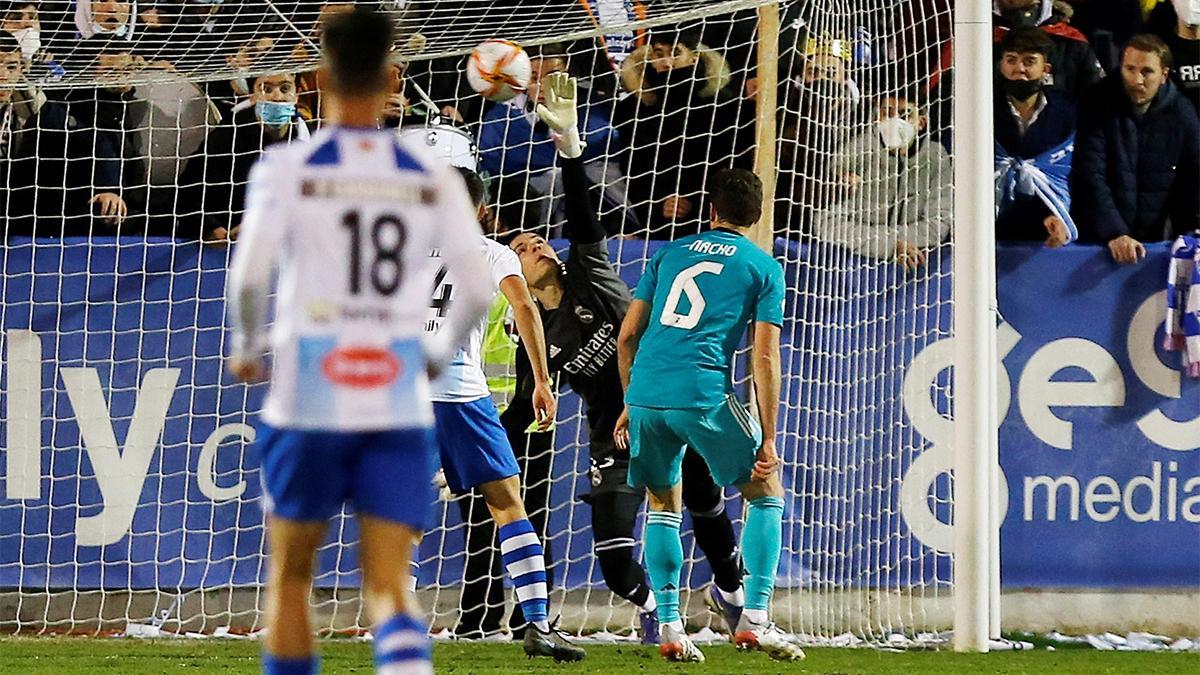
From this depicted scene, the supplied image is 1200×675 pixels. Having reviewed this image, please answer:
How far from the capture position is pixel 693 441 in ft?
20.8

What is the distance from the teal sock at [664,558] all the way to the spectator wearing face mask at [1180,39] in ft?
13.1

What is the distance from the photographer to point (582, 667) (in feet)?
20.4

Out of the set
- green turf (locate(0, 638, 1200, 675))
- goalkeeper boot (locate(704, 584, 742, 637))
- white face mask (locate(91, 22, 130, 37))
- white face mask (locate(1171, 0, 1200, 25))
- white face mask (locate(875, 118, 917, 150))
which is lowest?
green turf (locate(0, 638, 1200, 675))

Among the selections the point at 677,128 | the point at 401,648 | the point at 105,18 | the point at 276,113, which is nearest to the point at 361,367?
the point at 401,648

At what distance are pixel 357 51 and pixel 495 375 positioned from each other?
182 inches

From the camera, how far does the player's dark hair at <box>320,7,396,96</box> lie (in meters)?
3.54

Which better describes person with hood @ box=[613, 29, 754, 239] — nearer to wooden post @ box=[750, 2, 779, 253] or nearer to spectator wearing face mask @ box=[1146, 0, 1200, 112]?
wooden post @ box=[750, 2, 779, 253]

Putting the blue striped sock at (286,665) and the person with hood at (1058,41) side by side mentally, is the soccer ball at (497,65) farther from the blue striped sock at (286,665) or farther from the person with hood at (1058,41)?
the blue striped sock at (286,665)

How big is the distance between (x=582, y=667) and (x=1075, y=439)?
300 cm

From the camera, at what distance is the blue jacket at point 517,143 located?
27.7 ft

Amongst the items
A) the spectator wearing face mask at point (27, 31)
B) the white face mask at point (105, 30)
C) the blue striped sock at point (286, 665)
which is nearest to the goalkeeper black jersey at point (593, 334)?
the white face mask at point (105, 30)

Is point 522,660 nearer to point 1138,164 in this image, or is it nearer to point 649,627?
point 649,627

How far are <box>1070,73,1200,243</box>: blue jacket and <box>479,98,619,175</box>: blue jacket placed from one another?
7.41ft

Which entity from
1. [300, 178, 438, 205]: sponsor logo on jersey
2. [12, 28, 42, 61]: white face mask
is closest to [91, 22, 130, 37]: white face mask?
[12, 28, 42, 61]: white face mask
